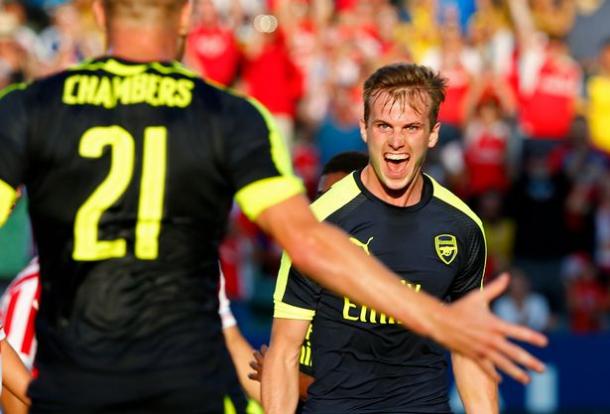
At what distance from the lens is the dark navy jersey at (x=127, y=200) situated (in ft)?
13.4

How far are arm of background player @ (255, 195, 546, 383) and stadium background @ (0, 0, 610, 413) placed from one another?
399 inches

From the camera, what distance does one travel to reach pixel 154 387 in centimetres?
411

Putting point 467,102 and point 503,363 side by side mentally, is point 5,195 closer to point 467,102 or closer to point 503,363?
point 503,363

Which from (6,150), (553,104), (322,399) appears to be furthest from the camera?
(553,104)

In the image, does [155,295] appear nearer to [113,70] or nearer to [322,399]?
[113,70]

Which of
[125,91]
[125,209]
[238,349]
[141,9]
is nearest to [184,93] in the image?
→ [125,91]

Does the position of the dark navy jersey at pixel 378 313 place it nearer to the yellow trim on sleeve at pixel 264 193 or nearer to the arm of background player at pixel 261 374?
the arm of background player at pixel 261 374

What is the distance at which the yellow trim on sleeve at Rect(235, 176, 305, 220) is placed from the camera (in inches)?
159

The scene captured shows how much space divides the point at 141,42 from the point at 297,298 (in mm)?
2105

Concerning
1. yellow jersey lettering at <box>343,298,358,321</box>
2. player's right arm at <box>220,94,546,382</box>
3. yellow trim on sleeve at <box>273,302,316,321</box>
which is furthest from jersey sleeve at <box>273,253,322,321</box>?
player's right arm at <box>220,94,546,382</box>

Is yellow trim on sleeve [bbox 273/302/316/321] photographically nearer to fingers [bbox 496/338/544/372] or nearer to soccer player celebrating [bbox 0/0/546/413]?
soccer player celebrating [bbox 0/0/546/413]

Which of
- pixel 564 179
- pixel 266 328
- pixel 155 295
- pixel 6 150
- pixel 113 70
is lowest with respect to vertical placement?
pixel 266 328

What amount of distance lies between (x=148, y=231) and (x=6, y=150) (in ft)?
1.61

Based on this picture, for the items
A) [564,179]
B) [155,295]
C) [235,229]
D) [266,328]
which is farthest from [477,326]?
[564,179]
